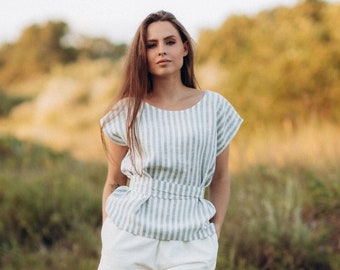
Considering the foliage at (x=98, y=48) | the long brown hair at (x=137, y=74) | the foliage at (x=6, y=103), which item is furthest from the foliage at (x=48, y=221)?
the foliage at (x=98, y=48)

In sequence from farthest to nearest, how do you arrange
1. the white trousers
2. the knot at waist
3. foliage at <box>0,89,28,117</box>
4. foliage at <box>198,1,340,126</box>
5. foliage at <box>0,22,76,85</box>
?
foliage at <box>0,22,76,85</box> → foliage at <box>0,89,28,117</box> → foliage at <box>198,1,340,126</box> → the knot at waist → the white trousers

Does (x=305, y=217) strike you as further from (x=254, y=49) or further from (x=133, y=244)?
(x=254, y=49)

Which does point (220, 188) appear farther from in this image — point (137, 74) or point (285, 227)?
point (285, 227)

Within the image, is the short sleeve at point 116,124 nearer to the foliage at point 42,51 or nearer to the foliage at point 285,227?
the foliage at point 285,227

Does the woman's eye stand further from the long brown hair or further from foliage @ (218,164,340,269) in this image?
foliage @ (218,164,340,269)

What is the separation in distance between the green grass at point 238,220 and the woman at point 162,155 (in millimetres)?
1955

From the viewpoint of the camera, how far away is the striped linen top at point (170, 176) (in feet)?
7.89

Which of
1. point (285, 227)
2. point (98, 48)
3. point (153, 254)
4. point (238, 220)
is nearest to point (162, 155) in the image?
point (153, 254)

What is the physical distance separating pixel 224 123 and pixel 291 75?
7.92 m

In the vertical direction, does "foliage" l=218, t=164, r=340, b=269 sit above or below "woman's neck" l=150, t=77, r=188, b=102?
below

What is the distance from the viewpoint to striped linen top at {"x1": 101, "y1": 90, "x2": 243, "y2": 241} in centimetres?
241

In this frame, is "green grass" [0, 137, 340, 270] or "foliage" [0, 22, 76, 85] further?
"foliage" [0, 22, 76, 85]

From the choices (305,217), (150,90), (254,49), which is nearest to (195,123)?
(150,90)

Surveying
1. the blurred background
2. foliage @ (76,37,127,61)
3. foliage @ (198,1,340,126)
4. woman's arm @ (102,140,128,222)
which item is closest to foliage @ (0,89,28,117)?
the blurred background
